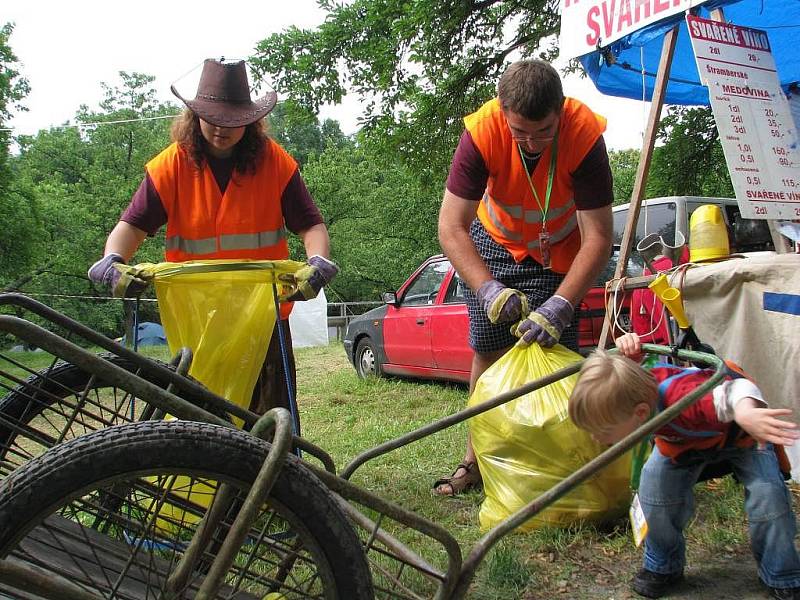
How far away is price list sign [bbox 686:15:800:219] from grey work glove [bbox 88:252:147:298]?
8.07 ft

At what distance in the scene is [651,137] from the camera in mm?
3363

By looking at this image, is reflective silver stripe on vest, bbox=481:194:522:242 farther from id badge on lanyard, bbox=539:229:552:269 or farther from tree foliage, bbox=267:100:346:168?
tree foliage, bbox=267:100:346:168

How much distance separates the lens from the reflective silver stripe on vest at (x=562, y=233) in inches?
116

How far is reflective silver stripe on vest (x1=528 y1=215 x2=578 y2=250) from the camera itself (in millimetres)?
2951

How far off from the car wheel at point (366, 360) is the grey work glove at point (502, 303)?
536 centimetres

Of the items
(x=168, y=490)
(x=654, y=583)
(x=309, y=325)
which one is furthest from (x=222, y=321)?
(x=309, y=325)

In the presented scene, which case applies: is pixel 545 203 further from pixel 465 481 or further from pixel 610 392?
pixel 465 481

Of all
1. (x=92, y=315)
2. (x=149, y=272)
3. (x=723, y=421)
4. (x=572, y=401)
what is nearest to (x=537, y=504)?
(x=572, y=401)

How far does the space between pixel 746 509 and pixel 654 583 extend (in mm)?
368

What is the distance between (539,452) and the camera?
8.32 ft

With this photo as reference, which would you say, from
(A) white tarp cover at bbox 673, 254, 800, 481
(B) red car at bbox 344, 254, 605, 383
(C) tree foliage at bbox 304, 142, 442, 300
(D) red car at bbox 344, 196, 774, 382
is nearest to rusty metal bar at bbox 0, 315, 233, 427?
(A) white tarp cover at bbox 673, 254, 800, 481

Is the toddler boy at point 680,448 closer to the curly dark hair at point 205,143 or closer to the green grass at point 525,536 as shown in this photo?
the green grass at point 525,536

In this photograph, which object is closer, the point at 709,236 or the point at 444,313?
the point at 709,236

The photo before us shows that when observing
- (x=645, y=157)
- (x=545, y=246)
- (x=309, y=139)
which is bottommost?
(x=545, y=246)
